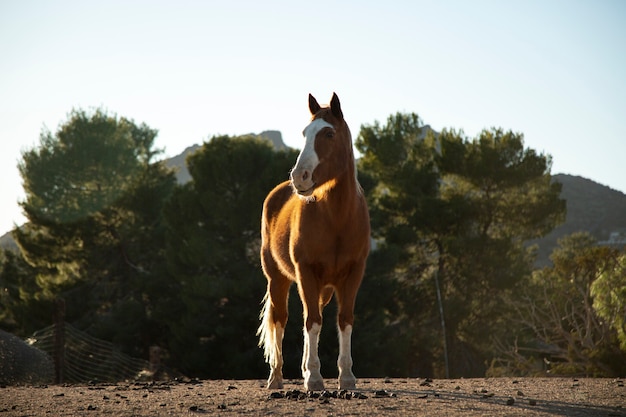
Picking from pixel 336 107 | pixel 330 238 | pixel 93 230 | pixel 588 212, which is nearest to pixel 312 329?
pixel 330 238

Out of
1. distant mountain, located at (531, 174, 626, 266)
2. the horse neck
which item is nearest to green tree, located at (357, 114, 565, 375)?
the horse neck

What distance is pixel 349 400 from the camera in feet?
18.3

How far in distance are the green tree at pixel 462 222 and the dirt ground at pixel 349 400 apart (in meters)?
19.1

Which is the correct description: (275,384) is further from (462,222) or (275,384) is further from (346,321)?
(462,222)

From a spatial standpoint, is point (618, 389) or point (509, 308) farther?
point (509, 308)

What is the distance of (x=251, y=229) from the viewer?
23.4 meters

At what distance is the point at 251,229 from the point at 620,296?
13.7m

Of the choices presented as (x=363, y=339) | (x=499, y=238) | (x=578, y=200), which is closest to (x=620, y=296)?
(x=363, y=339)

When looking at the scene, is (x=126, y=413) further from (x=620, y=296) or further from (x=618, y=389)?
(x=620, y=296)

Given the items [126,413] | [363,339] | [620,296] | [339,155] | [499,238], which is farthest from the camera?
[499,238]

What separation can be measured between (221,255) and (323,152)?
1725 centimetres

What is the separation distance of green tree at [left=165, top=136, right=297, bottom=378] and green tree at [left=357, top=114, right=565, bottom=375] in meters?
5.09

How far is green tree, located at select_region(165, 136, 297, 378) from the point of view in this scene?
877 inches

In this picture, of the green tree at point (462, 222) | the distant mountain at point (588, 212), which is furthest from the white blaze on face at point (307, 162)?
the distant mountain at point (588, 212)
